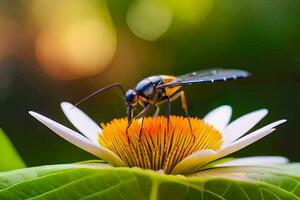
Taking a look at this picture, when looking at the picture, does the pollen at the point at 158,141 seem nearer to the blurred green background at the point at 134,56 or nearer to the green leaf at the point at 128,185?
the green leaf at the point at 128,185

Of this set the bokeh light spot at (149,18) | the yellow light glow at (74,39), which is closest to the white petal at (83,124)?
the bokeh light spot at (149,18)

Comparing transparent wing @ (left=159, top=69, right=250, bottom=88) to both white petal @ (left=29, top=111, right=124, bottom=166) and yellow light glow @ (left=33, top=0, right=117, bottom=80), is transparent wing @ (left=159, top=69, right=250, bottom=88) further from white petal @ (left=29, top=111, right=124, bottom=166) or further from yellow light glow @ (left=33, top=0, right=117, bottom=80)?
yellow light glow @ (left=33, top=0, right=117, bottom=80)

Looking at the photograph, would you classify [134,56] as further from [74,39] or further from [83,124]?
[83,124]

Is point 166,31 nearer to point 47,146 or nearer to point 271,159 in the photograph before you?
point 47,146

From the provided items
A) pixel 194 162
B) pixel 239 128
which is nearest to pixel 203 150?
pixel 194 162

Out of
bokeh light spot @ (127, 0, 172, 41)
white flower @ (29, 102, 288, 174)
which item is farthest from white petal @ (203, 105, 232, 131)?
bokeh light spot @ (127, 0, 172, 41)

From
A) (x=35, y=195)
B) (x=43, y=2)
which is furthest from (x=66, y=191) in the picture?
(x=43, y=2)
